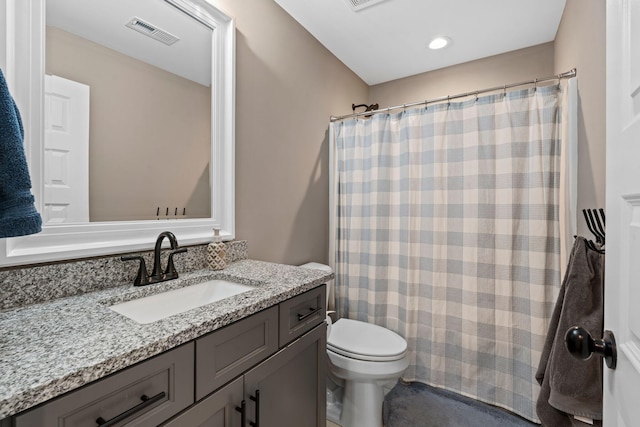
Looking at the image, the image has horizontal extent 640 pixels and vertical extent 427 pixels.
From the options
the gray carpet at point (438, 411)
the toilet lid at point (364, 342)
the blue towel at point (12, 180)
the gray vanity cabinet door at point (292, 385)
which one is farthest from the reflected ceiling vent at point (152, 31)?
the gray carpet at point (438, 411)

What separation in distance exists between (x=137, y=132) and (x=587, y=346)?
1.53m

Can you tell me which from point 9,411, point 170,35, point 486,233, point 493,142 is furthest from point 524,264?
point 170,35

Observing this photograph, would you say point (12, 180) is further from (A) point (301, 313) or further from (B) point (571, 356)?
(B) point (571, 356)

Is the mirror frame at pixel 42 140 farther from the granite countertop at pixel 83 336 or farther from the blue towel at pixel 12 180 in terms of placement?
the blue towel at pixel 12 180

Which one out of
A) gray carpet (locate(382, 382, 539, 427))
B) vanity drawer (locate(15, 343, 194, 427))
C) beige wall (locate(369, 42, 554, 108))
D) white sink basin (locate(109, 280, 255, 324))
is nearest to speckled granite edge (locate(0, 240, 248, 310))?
white sink basin (locate(109, 280, 255, 324))

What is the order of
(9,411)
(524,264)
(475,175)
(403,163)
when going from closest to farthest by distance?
(9,411) < (524,264) < (475,175) < (403,163)

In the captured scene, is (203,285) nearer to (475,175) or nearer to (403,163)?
(403,163)

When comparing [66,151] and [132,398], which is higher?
[66,151]

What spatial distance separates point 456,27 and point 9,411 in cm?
265

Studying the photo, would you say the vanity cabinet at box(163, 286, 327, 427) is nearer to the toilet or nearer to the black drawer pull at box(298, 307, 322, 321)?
the black drawer pull at box(298, 307, 322, 321)

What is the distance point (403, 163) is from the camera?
2000 mm

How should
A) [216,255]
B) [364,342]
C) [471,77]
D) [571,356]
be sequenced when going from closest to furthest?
[571,356]
[216,255]
[364,342]
[471,77]

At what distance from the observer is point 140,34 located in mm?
1226

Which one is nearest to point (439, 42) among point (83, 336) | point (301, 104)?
point (301, 104)
